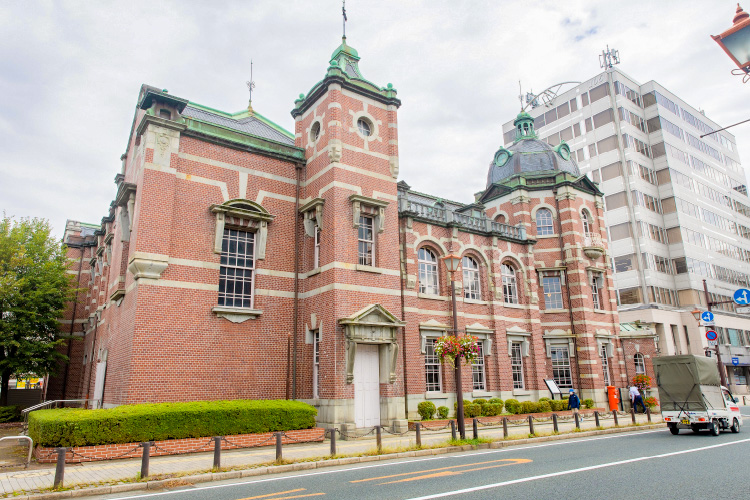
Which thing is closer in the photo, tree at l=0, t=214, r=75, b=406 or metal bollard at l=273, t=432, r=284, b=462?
metal bollard at l=273, t=432, r=284, b=462

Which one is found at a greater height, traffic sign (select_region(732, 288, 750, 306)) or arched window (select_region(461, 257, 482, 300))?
arched window (select_region(461, 257, 482, 300))

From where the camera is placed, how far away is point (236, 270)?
18703mm

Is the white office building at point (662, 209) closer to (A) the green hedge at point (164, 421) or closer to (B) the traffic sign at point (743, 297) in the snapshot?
(B) the traffic sign at point (743, 297)

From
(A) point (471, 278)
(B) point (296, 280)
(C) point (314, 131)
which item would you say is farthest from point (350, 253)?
(A) point (471, 278)

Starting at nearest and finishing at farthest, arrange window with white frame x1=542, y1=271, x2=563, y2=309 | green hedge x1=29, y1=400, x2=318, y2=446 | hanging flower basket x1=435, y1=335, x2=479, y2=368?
green hedge x1=29, y1=400, x2=318, y2=446 → hanging flower basket x1=435, y1=335, x2=479, y2=368 → window with white frame x1=542, y1=271, x2=563, y2=309

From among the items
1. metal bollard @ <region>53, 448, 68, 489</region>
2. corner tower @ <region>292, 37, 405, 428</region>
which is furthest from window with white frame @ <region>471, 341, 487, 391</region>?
metal bollard @ <region>53, 448, 68, 489</region>

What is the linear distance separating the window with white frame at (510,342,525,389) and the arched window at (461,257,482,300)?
3.41 metres

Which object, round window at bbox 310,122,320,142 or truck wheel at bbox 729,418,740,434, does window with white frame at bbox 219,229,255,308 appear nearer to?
round window at bbox 310,122,320,142

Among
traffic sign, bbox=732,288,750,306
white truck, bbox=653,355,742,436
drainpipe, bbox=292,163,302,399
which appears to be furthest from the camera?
drainpipe, bbox=292,163,302,399

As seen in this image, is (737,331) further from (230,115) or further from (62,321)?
(62,321)

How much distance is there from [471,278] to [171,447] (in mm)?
17105

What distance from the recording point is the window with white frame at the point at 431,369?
22469 millimetres

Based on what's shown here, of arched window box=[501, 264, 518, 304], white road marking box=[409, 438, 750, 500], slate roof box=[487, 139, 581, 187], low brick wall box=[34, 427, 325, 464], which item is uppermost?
A: slate roof box=[487, 139, 581, 187]

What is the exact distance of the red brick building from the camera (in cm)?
1681
